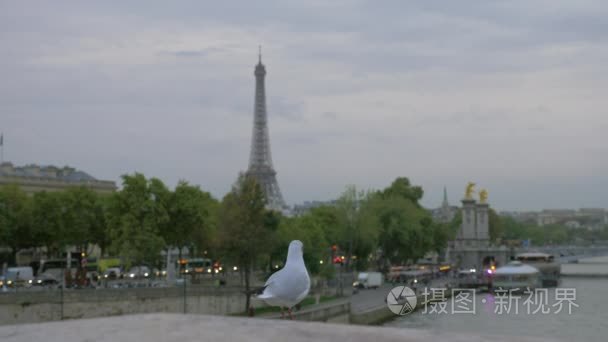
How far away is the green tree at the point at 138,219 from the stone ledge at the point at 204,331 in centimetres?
3150

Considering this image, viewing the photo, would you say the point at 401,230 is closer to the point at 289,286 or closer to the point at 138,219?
the point at 138,219

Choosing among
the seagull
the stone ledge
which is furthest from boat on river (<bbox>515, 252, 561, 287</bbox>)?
the stone ledge

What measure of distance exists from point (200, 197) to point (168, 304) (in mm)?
12986

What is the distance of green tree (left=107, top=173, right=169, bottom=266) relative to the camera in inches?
1401

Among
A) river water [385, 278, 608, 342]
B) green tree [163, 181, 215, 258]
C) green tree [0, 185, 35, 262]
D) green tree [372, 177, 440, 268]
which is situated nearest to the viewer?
river water [385, 278, 608, 342]

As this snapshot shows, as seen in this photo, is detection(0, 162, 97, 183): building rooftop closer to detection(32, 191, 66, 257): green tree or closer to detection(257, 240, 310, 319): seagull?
detection(32, 191, 66, 257): green tree

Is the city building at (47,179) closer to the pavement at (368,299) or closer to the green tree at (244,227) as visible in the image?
the pavement at (368,299)

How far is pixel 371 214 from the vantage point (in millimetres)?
55375

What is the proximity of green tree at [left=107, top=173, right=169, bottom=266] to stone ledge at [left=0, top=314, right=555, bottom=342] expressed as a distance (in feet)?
103

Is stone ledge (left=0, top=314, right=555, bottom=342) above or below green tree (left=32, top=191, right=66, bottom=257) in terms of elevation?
below

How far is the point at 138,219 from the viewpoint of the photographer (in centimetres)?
3691

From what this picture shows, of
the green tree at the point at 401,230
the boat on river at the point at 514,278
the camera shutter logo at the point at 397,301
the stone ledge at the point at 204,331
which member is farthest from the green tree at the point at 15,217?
the stone ledge at the point at 204,331

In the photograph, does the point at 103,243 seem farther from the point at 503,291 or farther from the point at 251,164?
the point at 251,164

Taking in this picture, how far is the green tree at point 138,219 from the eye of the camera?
3559 centimetres
